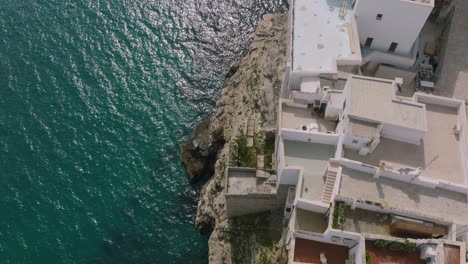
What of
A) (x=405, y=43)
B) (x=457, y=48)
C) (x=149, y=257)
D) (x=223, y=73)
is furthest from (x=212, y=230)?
(x=457, y=48)

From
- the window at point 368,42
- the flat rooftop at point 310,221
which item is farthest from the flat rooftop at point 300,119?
the window at point 368,42

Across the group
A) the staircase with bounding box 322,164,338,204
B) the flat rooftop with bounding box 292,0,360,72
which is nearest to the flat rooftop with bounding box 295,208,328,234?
the staircase with bounding box 322,164,338,204

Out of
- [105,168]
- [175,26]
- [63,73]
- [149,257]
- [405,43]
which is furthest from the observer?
[175,26]

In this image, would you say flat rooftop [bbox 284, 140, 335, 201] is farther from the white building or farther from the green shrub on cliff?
the white building

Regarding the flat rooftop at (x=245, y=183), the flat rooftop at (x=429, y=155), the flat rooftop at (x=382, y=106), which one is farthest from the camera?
the flat rooftop at (x=245, y=183)

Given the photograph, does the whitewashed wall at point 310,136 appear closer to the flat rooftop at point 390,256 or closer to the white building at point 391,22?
the flat rooftop at point 390,256

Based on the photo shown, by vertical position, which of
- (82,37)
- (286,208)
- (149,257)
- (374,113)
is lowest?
(149,257)

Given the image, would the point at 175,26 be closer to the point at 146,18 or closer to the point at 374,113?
the point at 146,18
